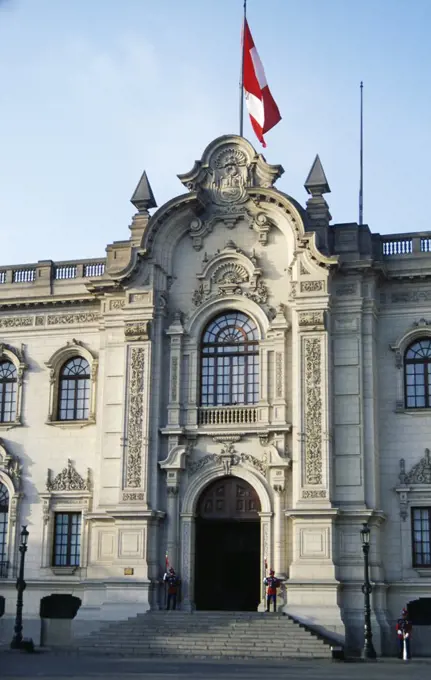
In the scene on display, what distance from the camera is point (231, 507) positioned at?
35875mm

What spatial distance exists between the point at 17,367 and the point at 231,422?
8.84m

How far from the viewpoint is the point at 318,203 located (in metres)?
36.9

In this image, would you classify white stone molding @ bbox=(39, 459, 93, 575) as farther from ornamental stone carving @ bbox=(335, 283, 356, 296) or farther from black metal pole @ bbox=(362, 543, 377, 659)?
ornamental stone carving @ bbox=(335, 283, 356, 296)

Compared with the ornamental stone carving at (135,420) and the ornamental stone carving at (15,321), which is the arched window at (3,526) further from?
the ornamental stone carving at (15,321)

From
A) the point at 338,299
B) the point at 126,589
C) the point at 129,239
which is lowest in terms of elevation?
the point at 126,589

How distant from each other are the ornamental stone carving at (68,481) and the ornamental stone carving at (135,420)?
229cm

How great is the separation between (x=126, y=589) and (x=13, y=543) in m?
5.24

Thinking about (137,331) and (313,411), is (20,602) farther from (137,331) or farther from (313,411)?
(313,411)

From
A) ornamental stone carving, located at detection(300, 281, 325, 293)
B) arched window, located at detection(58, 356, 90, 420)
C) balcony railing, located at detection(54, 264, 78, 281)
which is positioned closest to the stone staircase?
arched window, located at detection(58, 356, 90, 420)

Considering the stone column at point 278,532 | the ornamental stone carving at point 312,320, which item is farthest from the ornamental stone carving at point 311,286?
the stone column at point 278,532

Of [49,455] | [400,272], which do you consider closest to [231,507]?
[49,455]

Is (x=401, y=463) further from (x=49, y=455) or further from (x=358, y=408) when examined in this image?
(x=49, y=455)

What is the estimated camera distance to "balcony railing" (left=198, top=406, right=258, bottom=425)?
3609cm

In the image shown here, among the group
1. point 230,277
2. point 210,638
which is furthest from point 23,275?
point 210,638
